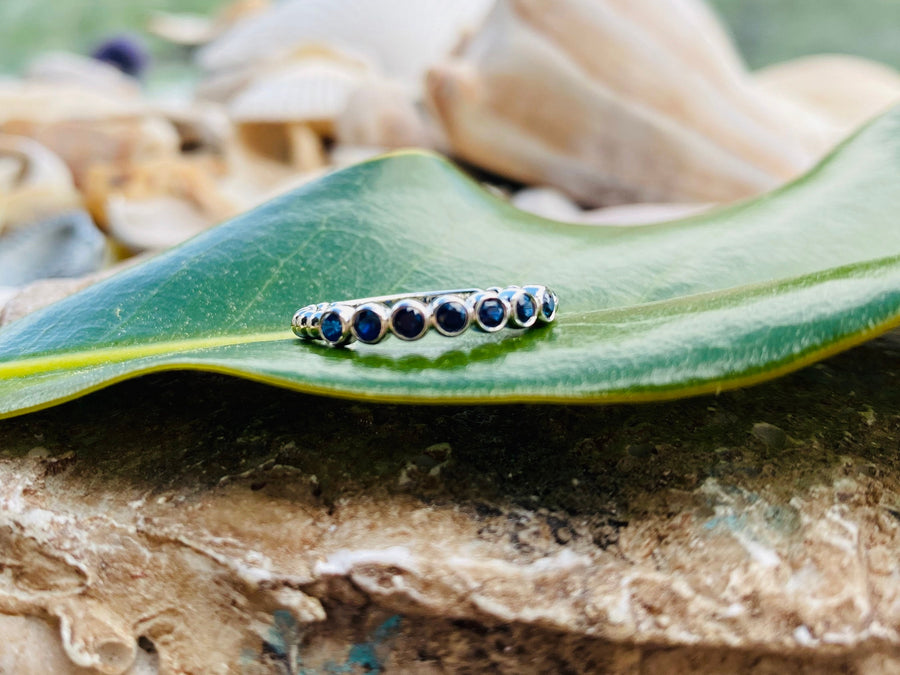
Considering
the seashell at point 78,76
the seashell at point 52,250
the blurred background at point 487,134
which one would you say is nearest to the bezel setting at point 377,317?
the blurred background at point 487,134

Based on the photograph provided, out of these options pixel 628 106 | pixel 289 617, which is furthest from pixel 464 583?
pixel 628 106

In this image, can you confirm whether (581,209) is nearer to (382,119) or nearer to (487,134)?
(487,134)

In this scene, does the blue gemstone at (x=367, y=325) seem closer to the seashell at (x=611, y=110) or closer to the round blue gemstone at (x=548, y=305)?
the round blue gemstone at (x=548, y=305)

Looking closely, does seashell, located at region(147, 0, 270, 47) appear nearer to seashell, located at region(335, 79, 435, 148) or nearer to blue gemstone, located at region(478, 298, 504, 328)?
seashell, located at region(335, 79, 435, 148)

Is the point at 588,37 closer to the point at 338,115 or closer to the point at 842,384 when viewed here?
the point at 338,115

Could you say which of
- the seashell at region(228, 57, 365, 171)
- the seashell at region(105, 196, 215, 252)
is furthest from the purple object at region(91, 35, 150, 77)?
the seashell at region(105, 196, 215, 252)

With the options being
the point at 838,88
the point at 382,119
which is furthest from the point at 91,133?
the point at 838,88
